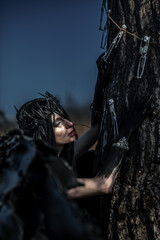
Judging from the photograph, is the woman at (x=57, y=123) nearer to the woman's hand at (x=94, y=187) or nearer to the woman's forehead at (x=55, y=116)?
the woman's forehead at (x=55, y=116)

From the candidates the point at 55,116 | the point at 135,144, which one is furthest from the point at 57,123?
the point at 135,144

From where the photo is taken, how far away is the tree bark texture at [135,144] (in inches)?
72.0

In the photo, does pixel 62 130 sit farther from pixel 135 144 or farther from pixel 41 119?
pixel 135 144

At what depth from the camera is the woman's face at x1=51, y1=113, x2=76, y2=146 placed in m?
2.28

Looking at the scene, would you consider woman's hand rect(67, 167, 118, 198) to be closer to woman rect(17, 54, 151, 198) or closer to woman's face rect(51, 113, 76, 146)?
woman rect(17, 54, 151, 198)

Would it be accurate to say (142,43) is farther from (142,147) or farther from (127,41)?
(142,147)

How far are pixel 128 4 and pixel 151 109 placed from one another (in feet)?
3.10

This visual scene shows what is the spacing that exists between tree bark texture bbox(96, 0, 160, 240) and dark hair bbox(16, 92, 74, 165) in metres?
0.46

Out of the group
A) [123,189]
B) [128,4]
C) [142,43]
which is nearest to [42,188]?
[123,189]

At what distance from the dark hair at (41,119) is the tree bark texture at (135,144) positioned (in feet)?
1.51

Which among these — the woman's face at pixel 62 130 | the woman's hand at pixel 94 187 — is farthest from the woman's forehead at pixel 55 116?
the woman's hand at pixel 94 187

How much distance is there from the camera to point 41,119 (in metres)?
2.34

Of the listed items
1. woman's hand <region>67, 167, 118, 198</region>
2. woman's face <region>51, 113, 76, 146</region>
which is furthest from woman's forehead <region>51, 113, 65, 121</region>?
woman's hand <region>67, 167, 118, 198</region>

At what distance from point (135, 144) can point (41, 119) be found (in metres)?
0.95
